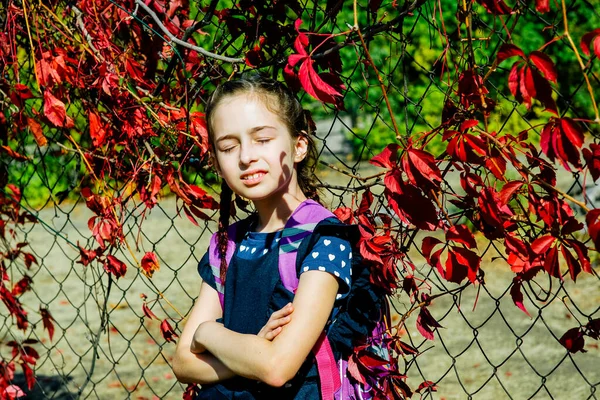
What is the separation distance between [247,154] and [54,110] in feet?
2.90

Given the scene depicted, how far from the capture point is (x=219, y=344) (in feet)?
5.81

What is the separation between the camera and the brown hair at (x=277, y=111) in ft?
6.09

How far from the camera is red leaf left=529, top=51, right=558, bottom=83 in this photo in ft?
4.33

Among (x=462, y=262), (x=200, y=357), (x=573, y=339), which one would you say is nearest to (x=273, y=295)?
(x=200, y=357)

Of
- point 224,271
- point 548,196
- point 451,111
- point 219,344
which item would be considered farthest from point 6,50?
point 548,196

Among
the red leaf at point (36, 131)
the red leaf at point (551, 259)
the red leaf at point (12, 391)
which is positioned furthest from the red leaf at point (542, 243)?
the red leaf at point (12, 391)

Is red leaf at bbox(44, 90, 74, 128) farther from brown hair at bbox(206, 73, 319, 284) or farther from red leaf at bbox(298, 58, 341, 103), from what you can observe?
red leaf at bbox(298, 58, 341, 103)

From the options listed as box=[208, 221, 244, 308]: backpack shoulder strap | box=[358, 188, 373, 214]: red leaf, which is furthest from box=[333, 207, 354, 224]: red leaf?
box=[208, 221, 244, 308]: backpack shoulder strap

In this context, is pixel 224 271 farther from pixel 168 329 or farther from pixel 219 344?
pixel 168 329

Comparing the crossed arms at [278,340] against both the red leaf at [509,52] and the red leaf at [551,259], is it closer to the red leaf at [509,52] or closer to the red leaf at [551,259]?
the red leaf at [551,259]

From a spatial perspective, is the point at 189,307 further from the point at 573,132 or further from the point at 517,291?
the point at 573,132

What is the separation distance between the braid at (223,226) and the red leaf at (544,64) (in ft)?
3.14

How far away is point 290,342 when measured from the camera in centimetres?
165

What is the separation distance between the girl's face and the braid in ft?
0.63
